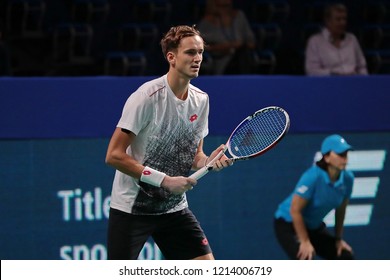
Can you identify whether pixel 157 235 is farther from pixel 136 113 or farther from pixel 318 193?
pixel 318 193

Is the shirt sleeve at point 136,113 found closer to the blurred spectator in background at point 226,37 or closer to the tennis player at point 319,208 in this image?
the tennis player at point 319,208

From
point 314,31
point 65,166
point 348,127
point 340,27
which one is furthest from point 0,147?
point 314,31

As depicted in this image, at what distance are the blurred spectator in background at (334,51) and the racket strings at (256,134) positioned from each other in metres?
2.81

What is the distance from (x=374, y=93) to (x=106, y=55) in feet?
9.25

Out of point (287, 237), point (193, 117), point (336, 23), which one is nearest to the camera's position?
point (193, 117)

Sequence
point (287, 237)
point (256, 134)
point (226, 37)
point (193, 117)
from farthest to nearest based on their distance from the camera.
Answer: point (226, 37), point (287, 237), point (256, 134), point (193, 117)

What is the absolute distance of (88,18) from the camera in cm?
962

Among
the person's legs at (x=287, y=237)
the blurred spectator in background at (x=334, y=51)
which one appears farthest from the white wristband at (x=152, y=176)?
the blurred spectator in background at (x=334, y=51)

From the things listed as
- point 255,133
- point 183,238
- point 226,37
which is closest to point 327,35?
point 226,37

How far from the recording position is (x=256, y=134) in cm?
578

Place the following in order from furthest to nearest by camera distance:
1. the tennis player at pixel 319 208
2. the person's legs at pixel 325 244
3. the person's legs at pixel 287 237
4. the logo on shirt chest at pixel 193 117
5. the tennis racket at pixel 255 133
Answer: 1. the person's legs at pixel 325 244
2. the person's legs at pixel 287 237
3. the tennis player at pixel 319 208
4. the tennis racket at pixel 255 133
5. the logo on shirt chest at pixel 193 117

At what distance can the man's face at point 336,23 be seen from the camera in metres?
8.67

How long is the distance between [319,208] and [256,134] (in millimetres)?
1590

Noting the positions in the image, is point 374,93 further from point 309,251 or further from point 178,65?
point 178,65
